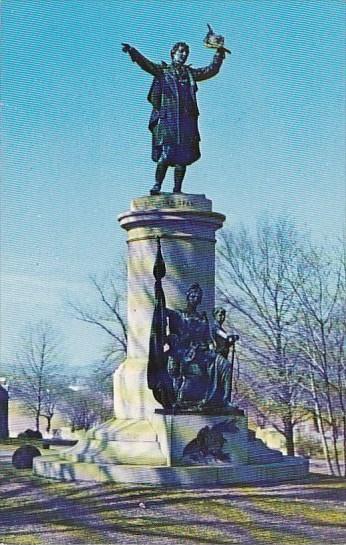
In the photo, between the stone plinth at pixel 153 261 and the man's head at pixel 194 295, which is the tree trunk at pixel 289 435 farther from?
the man's head at pixel 194 295

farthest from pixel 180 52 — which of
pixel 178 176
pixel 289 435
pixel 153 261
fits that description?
pixel 289 435

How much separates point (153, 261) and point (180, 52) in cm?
270

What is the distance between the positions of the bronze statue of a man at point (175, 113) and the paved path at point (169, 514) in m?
4.12

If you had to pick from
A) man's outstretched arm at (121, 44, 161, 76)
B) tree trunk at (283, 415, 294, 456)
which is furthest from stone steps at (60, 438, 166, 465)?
tree trunk at (283, 415, 294, 456)

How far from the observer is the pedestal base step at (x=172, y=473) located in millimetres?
9859

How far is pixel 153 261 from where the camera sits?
11.5 metres

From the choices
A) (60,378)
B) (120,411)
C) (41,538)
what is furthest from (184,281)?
(60,378)

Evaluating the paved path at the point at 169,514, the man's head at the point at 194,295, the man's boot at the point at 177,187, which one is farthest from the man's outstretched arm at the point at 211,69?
the paved path at the point at 169,514

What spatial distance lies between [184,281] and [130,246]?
0.86m

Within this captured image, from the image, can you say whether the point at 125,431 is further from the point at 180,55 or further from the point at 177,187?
the point at 180,55

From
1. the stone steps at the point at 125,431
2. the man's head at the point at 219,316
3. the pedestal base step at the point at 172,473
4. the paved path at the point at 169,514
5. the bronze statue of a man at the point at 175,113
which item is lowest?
the paved path at the point at 169,514

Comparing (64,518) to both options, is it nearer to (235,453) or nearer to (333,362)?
(235,453)

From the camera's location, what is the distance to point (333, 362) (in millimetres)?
20672

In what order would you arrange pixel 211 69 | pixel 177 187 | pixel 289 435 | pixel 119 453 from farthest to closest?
1. pixel 289 435
2. pixel 211 69
3. pixel 177 187
4. pixel 119 453
